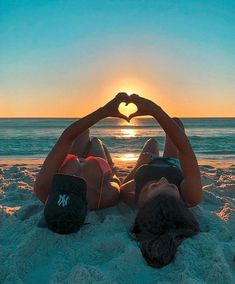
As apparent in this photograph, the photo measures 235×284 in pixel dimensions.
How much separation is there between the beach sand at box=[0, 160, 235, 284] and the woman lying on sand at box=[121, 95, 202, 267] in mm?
124

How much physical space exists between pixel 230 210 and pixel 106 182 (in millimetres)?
1452

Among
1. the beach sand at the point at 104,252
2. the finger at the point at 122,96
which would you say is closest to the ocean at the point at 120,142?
the beach sand at the point at 104,252

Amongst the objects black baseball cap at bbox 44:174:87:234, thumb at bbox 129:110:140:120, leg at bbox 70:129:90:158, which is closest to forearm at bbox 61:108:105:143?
thumb at bbox 129:110:140:120

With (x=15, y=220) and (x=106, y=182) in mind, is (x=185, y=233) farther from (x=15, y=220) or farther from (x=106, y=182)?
(x=15, y=220)

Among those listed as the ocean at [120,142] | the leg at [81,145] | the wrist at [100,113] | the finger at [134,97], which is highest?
the finger at [134,97]

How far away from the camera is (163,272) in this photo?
308cm

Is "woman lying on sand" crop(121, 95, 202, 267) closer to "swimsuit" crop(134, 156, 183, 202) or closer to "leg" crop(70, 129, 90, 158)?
"swimsuit" crop(134, 156, 183, 202)

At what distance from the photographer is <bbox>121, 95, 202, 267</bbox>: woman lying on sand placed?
10.2 feet

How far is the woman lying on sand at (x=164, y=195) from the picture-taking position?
3.12 meters

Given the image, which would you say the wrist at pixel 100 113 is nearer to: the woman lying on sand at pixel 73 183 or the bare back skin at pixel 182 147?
the woman lying on sand at pixel 73 183

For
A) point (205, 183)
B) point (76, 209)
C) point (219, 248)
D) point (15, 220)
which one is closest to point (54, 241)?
point (76, 209)

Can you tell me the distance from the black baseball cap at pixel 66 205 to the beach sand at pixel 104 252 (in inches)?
8.3

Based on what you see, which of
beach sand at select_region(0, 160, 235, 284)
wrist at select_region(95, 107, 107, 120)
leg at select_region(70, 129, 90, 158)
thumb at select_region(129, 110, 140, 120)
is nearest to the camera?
beach sand at select_region(0, 160, 235, 284)

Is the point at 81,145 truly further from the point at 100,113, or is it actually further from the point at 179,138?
the point at 179,138
